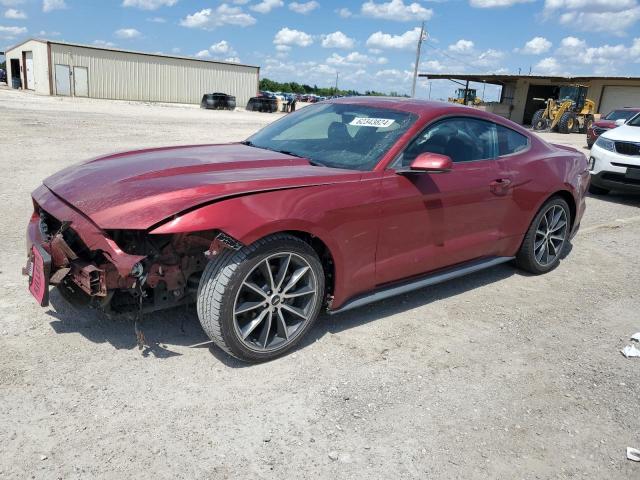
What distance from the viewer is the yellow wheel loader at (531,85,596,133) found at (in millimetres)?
30000

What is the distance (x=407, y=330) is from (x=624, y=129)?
795cm

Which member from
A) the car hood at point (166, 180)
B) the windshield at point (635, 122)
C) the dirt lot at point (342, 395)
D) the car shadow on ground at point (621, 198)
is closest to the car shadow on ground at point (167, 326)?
the dirt lot at point (342, 395)

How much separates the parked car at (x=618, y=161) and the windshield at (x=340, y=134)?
6.50 meters

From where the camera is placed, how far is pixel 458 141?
4.22 meters

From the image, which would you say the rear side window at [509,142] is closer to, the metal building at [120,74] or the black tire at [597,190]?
the black tire at [597,190]

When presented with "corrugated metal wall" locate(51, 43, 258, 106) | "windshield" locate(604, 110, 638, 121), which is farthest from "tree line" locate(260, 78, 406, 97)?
"windshield" locate(604, 110, 638, 121)

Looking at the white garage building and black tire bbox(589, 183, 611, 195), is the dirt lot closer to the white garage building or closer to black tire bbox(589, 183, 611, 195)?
black tire bbox(589, 183, 611, 195)

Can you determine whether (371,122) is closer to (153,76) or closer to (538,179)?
(538,179)

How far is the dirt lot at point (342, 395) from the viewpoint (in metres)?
2.51

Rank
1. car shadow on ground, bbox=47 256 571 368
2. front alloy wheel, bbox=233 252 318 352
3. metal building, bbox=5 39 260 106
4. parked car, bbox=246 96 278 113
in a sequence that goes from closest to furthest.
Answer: front alloy wheel, bbox=233 252 318 352 → car shadow on ground, bbox=47 256 571 368 → parked car, bbox=246 96 278 113 → metal building, bbox=5 39 260 106

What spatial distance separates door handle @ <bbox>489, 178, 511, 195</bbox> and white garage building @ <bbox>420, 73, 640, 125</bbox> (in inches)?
1271

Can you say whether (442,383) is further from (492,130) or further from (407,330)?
(492,130)

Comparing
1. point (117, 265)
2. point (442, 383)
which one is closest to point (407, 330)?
point (442, 383)

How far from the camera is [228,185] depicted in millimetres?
3020
